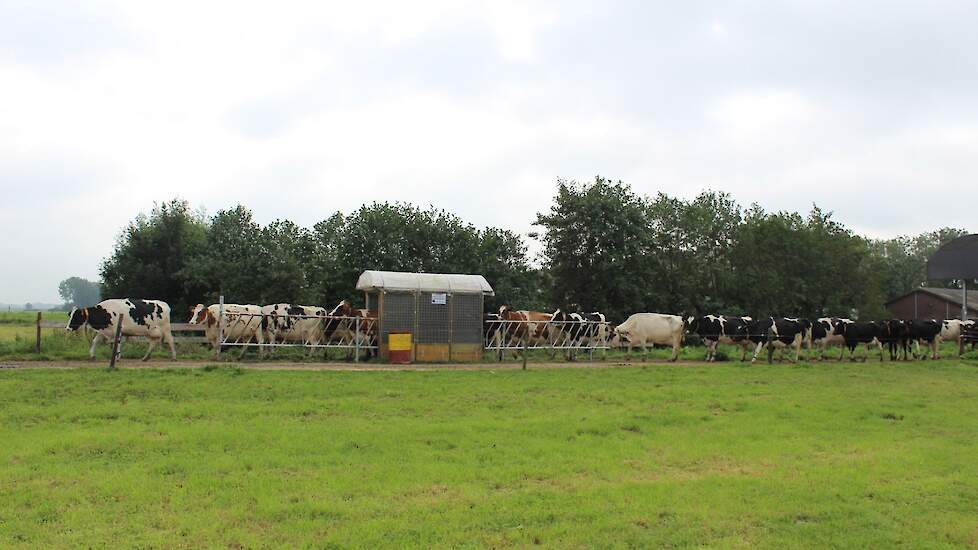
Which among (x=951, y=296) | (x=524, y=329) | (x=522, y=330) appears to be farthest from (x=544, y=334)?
(x=951, y=296)

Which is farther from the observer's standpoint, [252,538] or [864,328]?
[864,328]

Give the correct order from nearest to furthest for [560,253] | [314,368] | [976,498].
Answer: [976,498], [314,368], [560,253]

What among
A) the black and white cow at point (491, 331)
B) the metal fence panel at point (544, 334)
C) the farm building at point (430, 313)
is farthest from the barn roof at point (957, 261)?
the farm building at point (430, 313)

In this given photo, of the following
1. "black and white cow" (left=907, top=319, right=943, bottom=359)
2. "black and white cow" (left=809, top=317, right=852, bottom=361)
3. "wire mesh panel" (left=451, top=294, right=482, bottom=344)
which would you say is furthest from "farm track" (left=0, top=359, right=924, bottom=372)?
"black and white cow" (left=907, top=319, right=943, bottom=359)

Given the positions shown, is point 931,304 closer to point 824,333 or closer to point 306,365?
point 824,333

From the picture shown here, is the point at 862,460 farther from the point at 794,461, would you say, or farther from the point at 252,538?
the point at 252,538

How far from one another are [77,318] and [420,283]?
1094 cm

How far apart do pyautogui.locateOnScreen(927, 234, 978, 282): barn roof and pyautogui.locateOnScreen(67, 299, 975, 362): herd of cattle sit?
67.4 feet

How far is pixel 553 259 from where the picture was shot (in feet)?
142

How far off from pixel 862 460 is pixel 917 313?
7023 cm

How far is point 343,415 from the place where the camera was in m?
13.2

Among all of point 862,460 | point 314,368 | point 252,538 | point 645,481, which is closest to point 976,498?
point 862,460

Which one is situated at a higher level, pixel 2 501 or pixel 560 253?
pixel 560 253

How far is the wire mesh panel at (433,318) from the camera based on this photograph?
1045 inches
